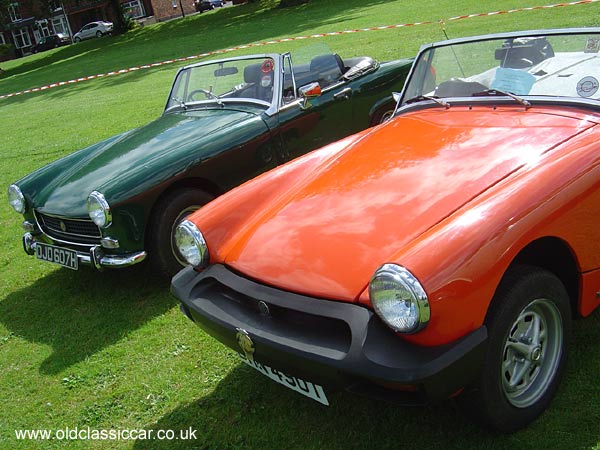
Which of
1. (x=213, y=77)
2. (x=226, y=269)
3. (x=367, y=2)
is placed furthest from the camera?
(x=367, y=2)

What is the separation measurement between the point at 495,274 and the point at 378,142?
142cm

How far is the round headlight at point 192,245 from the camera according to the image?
9.76 feet

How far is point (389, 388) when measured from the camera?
2.21 metres

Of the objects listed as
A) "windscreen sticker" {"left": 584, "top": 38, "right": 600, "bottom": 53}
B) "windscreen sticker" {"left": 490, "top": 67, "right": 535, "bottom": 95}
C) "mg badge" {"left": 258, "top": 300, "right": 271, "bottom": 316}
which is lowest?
"mg badge" {"left": 258, "top": 300, "right": 271, "bottom": 316}

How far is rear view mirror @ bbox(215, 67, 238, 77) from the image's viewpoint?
545cm

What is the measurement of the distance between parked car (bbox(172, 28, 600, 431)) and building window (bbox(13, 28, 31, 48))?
60.4 m

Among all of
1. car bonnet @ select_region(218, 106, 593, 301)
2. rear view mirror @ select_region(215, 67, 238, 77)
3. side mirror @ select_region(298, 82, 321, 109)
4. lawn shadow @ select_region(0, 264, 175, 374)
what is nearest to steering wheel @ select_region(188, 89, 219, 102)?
rear view mirror @ select_region(215, 67, 238, 77)

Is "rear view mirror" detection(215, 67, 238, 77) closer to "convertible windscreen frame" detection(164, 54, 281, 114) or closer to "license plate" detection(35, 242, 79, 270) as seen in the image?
"convertible windscreen frame" detection(164, 54, 281, 114)

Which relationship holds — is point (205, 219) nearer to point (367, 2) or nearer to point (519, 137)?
point (519, 137)

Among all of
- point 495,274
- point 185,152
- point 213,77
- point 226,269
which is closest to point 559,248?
point 495,274

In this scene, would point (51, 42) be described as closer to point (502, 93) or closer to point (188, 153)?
point (188, 153)

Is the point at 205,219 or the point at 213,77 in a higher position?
the point at 213,77

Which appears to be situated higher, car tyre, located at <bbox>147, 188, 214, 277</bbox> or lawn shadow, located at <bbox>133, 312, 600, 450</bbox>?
car tyre, located at <bbox>147, 188, 214, 277</bbox>

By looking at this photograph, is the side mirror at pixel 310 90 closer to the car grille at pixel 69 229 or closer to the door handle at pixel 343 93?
the door handle at pixel 343 93
